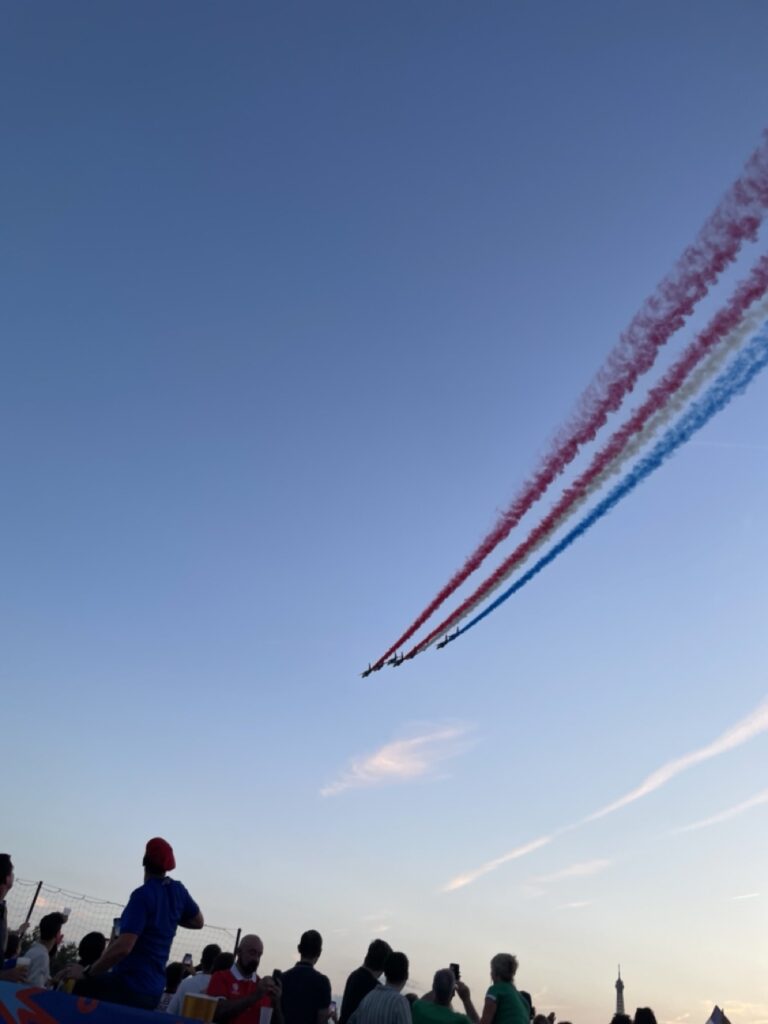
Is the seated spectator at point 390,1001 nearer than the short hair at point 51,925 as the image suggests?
Yes

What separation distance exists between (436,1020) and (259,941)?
2046 mm

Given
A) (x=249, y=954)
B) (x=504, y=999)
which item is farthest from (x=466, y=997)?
(x=249, y=954)

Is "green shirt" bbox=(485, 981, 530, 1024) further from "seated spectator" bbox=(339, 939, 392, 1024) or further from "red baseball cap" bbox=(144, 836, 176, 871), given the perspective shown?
"red baseball cap" bbox=(144, 836, 176, 871)

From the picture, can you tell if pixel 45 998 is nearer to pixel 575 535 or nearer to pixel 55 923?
pixel 55 923

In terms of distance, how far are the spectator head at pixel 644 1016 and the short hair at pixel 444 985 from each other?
4.41 metres

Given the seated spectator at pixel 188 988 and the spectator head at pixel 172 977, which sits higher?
the spectator head at pixel 172 977

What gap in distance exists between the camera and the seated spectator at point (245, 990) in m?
6.79

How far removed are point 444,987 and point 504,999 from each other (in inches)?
45.3

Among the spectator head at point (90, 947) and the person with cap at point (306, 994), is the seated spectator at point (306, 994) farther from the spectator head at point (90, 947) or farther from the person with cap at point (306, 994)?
the spectator head at point (90, 947)

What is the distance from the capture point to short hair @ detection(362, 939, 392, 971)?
344 inches

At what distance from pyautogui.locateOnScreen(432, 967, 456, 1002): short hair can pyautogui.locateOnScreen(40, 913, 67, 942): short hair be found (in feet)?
16.0

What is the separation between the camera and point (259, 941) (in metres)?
7.97

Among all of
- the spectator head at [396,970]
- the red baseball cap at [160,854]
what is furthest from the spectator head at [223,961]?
the red baseball cap at [160,854]

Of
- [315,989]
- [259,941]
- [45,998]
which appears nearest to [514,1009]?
[315,989]
